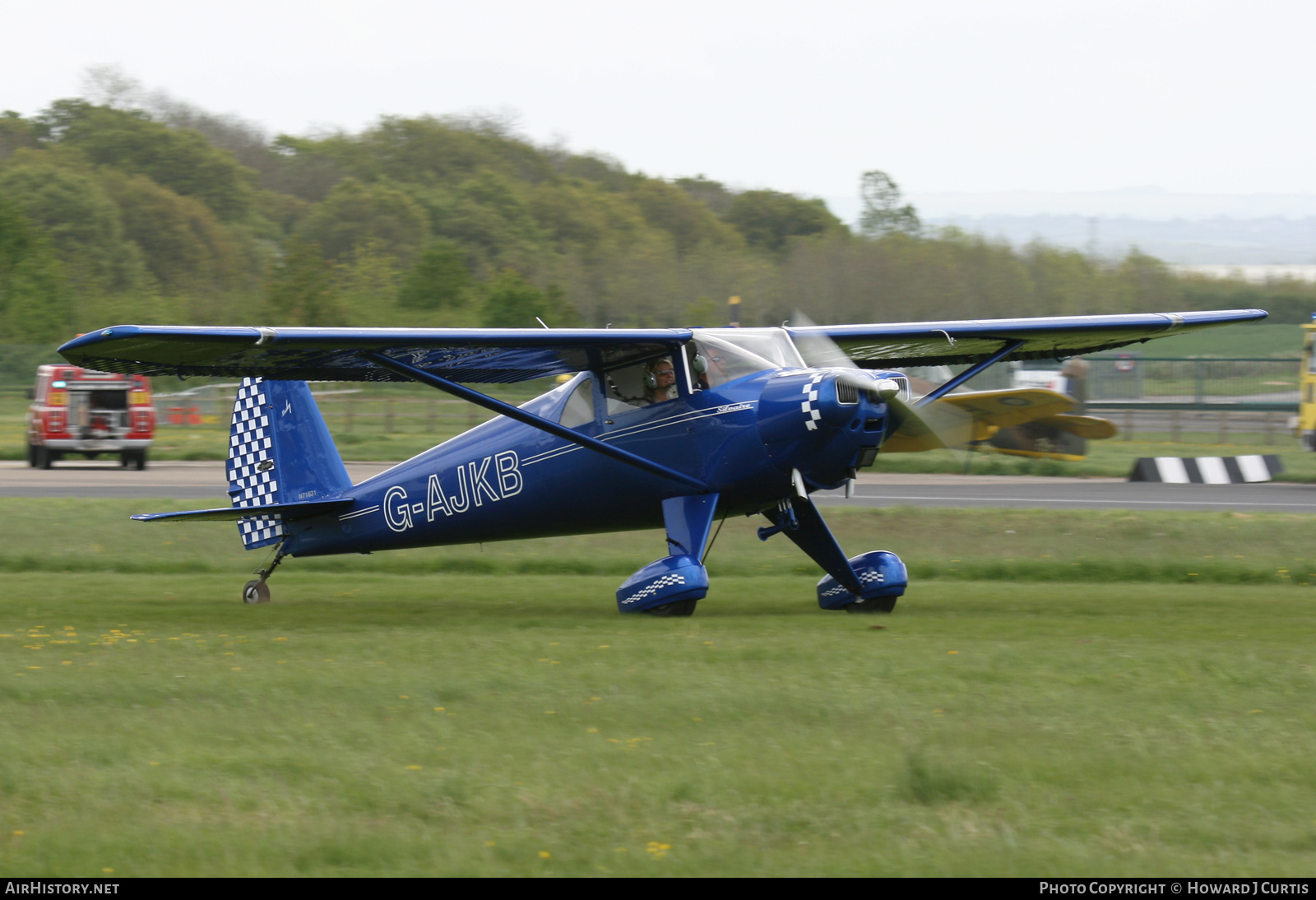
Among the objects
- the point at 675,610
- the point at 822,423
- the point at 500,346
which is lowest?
the point at 675,610

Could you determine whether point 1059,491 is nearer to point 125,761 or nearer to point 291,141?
point 125,761

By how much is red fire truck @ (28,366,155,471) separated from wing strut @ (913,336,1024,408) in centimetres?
2272

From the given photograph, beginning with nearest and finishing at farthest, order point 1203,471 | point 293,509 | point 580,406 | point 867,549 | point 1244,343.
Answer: point 580,406 < point 293,509 < point 867,549 < point 1203,471 < point 1244,343

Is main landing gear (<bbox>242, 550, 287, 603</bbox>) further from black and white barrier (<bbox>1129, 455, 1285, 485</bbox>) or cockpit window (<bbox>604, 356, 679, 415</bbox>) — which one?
black and white barrier (<bbox>1129, 455, 1285, 485</bbox>)

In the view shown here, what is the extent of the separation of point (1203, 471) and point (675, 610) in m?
18.4

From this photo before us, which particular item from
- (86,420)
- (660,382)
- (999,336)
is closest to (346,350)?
(660,382)

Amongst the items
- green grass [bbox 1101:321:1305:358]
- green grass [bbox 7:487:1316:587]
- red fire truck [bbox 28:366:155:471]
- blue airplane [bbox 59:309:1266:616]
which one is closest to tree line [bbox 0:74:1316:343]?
green grass [bbox 1101:321:1305:358]

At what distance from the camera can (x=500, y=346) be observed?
11.8 m

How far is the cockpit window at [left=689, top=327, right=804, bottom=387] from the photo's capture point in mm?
11906

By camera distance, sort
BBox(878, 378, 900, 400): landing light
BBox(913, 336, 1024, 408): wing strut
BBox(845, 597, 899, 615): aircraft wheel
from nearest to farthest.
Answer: BBox(878, 378, 900, 400): landing light, BBox(913, 336, 1024, 408): wing strut, BBox(845, 597, 899, 615): aircraft wheel

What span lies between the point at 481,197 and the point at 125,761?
79334mm

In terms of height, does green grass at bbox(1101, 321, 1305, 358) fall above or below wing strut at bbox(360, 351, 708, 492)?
below

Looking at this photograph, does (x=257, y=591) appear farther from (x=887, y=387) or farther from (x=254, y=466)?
(x=887, y=387)

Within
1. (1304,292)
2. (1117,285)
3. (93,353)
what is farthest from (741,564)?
(1304,292)
